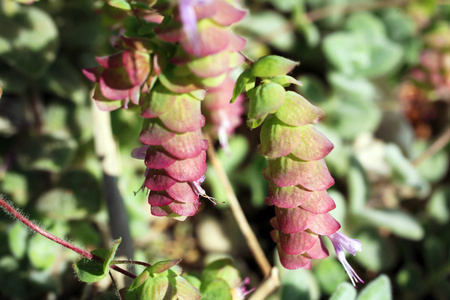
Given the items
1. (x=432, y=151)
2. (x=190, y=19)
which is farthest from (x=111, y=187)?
(x=432, y=151)

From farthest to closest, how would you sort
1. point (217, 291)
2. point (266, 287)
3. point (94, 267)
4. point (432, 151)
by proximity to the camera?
1. point (432, 151)
2. point (266, 287)
3. point (217, 291)
4. point (94, 267)

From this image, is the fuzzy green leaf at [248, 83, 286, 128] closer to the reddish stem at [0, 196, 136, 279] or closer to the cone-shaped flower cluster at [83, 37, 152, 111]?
the cone-shaped flower cluster at [83, 37, 152, 111]

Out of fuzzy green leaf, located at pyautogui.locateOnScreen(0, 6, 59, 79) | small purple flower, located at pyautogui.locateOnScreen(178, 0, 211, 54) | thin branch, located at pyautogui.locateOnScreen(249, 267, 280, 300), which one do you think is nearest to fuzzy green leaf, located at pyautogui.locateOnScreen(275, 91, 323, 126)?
small purple flower, located at pyautogui.locateOnScreen(178, 0, 211, 54)

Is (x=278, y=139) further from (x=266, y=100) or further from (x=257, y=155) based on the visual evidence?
(x=257, y=155)

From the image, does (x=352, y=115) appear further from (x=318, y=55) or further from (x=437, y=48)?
(x=437, y=48)

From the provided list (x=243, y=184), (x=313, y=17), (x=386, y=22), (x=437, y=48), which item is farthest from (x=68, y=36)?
(x=437, y=48)

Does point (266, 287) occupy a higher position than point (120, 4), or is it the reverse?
point (120, 4)
